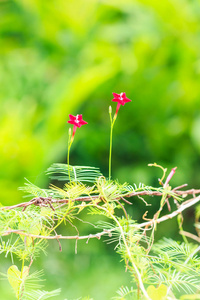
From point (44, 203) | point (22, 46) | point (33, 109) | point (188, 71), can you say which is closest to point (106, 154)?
point (33, 109)

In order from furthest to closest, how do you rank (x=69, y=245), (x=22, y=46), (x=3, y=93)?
1. (x=22, y=46)
2. (x=3, y=93)
3. (x=69, y=245)

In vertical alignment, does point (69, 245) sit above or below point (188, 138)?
below

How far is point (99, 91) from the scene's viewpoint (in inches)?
66.4

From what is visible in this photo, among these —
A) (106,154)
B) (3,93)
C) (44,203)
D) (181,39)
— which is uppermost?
(181,39)

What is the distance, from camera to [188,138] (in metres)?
1.65

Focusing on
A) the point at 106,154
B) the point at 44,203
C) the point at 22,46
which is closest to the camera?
the point at 44,203

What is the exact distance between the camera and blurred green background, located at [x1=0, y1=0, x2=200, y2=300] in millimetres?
1532

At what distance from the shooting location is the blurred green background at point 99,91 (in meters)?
1.53

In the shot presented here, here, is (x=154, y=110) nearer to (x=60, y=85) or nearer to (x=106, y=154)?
(x=106, y=154)

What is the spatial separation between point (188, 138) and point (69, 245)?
647 mm

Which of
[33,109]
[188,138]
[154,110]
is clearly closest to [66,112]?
[33,109]

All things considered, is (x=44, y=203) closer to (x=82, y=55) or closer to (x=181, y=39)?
(x=181, y=39)

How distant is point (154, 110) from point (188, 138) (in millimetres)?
192

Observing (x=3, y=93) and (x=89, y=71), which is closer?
(x=89, y=71)
